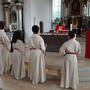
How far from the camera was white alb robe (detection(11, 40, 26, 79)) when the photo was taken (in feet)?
14.6

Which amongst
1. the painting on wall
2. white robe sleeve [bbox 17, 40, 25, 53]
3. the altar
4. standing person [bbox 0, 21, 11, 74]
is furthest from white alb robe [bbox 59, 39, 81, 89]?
the painting on wall

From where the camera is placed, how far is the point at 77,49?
3.84m

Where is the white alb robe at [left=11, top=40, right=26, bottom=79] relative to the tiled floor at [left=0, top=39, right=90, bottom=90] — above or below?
above

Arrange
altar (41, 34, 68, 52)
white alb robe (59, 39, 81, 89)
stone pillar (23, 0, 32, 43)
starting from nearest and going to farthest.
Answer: white alb robe (59, 39, 81, 89) → altar (41, 34, 68, 52) → stone pillar (23, 0, 32, 43)

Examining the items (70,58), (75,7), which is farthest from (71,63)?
(75,7)

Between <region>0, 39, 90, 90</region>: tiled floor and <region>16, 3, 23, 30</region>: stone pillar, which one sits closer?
<region>0, 39, 90, 90</region>: tiled floor

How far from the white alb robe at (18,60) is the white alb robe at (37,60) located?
0.45 metres

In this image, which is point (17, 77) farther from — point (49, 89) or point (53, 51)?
point (53, 51)

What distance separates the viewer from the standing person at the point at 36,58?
13.3 ft

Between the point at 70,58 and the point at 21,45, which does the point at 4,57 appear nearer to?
the point at 21,45

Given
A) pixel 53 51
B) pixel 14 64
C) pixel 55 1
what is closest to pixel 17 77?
pixel 14 64

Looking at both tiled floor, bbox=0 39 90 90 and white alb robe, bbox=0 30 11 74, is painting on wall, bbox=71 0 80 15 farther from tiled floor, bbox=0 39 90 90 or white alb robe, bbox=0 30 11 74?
white alb robe, bbox=0 30 11 74

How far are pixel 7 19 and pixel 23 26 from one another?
1333mm

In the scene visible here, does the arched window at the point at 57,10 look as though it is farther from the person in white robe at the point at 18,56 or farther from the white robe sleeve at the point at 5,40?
the person in white robe at the point at 18,56
